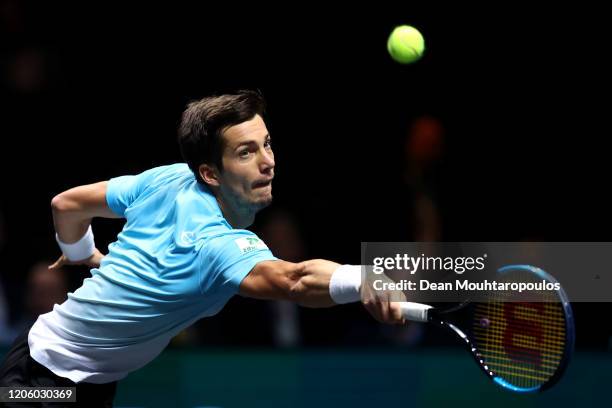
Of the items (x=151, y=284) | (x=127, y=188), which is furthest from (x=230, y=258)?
(x=127, y=188)

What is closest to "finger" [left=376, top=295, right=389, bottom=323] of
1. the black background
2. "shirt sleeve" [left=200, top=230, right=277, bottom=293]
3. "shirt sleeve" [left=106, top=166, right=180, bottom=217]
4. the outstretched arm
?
the outstretched arm

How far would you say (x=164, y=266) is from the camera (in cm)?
426

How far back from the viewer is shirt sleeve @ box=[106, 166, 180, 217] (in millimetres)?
4715

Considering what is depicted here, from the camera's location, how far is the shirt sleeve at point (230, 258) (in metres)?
4.00

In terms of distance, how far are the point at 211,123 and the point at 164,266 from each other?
564 mm

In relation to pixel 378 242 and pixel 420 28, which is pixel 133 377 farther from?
pixel 420 28

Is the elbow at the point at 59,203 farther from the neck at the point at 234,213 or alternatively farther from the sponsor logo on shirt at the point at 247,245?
the sponsor logo on shirt at the point at 247,245

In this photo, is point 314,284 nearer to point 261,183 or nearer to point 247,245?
point 247,245

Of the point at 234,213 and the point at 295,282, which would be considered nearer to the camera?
the point at 295,282

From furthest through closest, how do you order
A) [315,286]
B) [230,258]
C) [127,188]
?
1. [127,188]
2. [230,258]
3. [315,286]

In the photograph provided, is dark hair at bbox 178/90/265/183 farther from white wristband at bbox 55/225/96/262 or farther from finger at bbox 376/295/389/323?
finger at bbox 376/295/389/323

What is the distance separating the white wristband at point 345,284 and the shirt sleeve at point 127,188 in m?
1.14

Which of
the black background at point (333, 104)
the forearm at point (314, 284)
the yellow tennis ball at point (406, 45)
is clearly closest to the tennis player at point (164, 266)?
the forearm at point (314, 284)

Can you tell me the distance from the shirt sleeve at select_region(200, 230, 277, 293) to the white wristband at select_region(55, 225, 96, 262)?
112cm
